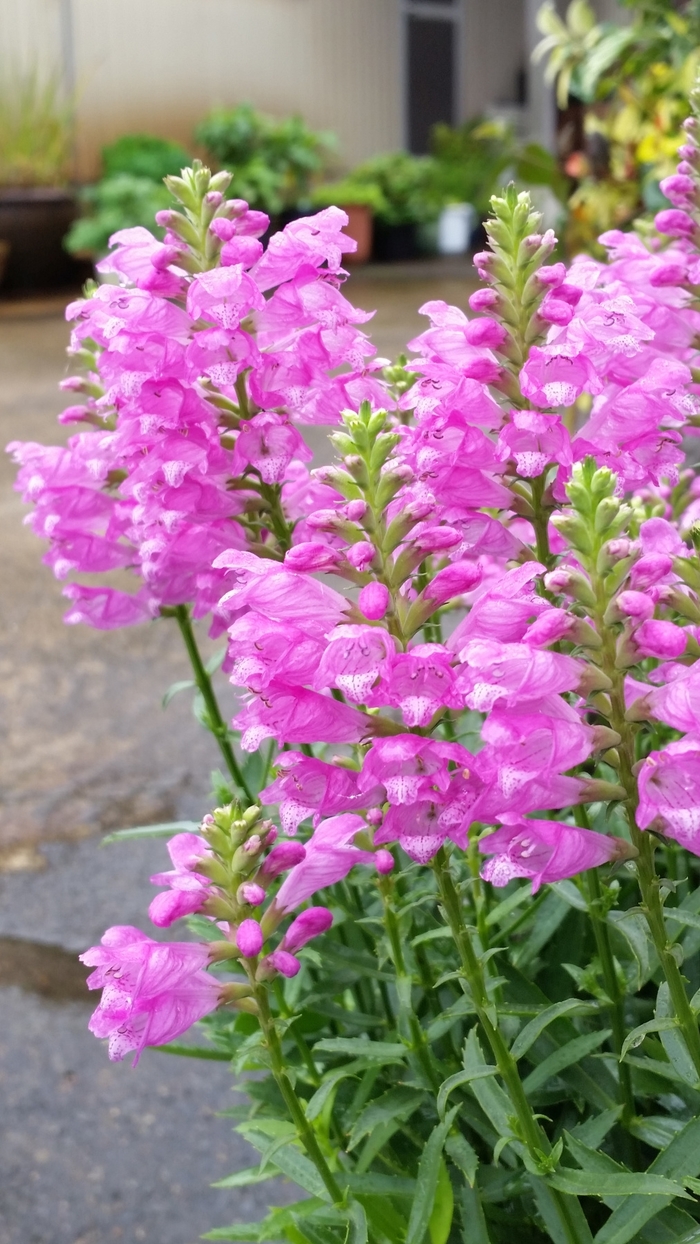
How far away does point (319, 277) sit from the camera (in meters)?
0.99

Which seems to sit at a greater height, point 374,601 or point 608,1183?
point 374,601

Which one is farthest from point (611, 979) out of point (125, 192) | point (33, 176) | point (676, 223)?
point (33, 176)

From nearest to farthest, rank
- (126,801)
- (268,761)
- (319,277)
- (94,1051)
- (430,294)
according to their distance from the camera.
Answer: (319,277) → (268,761) → (94,1051) → (126,801) → (430,294)

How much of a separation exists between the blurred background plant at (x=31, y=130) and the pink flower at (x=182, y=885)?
28.1 ft

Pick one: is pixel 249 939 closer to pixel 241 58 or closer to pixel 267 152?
pixel 267 152

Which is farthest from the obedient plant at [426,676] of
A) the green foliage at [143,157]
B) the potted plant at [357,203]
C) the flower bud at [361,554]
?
the potted plant at [357,203]

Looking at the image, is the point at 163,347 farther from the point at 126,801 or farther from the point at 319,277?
the point at 126,801

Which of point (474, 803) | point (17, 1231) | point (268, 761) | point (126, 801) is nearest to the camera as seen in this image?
point (474, 803)

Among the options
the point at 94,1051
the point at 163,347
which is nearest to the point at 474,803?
the point at 163,347

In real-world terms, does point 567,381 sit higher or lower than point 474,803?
higher

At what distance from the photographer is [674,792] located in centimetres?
70

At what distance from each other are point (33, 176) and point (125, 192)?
1.34 metres

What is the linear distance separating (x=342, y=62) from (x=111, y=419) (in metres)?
10.5

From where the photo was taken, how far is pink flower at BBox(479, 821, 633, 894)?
29.3 inches
